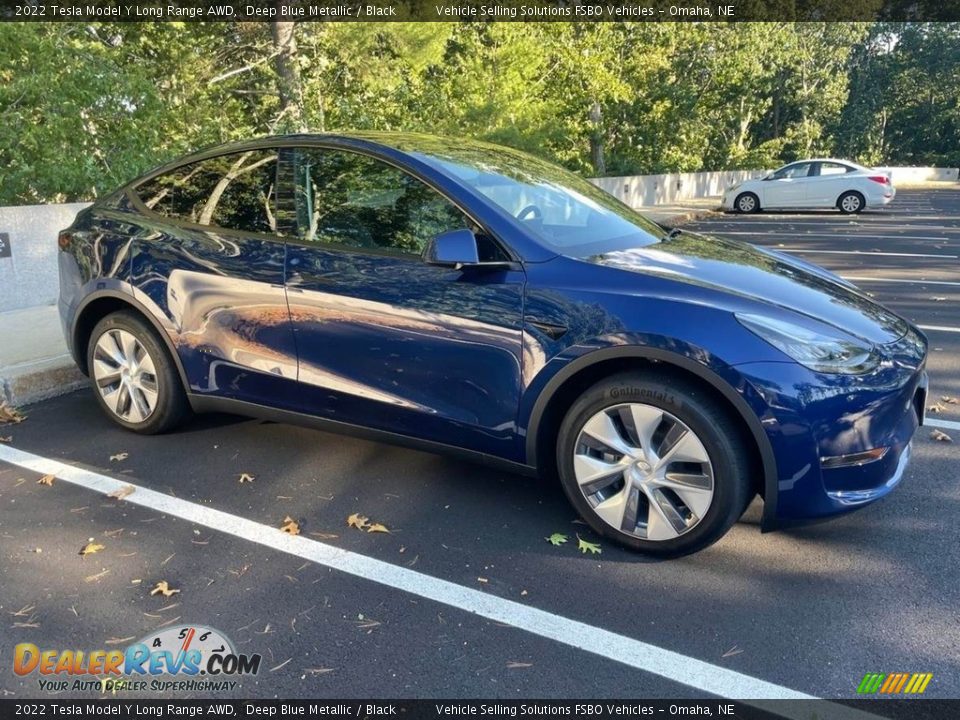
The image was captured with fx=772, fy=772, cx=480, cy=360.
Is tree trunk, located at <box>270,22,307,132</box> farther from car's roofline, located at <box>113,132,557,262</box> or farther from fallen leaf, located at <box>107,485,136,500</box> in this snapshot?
fallen leaf, located at <box>107,485,136,500</box>

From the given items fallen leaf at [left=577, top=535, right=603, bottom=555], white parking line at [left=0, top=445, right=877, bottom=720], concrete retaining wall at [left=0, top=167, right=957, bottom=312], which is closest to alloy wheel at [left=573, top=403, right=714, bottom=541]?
fallen leaf at [left=577, top=535, right=603, bottom=555]

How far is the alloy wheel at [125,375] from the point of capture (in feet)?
14.2

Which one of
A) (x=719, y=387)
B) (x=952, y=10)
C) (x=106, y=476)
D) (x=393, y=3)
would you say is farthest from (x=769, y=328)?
(x=952, y=10)

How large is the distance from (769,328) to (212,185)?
9.76 ft

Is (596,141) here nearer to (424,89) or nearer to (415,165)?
(424,89)

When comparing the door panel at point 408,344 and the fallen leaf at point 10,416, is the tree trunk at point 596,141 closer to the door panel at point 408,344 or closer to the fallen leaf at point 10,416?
the fallen leaf at point 10,416

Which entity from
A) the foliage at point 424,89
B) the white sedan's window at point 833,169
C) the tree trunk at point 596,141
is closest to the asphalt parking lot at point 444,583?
the foliage at point 424,89

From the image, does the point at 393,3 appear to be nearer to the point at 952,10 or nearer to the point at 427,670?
the point at 427,670

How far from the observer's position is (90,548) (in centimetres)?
325

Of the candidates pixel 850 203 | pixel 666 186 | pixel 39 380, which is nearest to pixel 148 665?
pixel 39 380

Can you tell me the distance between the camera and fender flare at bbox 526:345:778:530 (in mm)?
2855

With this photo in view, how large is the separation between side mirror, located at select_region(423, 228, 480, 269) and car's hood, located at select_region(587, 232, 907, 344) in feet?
1.70

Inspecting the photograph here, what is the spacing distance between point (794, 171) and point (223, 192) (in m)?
19.7

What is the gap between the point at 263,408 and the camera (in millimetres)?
3980
